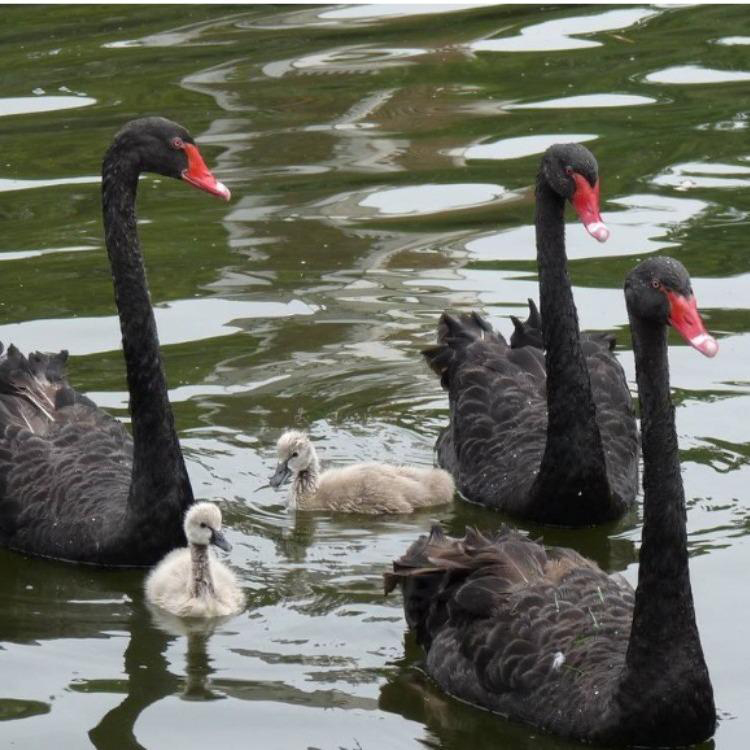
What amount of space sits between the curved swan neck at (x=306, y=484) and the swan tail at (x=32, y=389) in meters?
0.88

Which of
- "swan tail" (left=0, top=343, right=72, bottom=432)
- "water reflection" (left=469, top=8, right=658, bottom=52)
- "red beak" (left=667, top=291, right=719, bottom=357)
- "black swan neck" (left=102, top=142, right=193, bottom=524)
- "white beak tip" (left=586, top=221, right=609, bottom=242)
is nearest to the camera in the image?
"red beak" (left=667, top=291, right=719, bottom=357)

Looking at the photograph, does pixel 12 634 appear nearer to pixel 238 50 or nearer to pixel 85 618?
pixel 85 618

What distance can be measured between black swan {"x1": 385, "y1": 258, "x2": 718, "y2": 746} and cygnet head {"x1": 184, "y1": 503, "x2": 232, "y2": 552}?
0.60m

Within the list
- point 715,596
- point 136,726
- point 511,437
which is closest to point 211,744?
point 136,726

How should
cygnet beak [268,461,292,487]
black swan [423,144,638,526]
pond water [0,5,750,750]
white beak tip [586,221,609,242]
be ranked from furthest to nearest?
cygnet beak [268,461,292,487], black swan [423,144,638,526], white beak tip [586,221,609,242], pond water [0,5,750,750]

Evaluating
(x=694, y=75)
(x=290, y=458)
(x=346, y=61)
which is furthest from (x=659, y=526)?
(x=346, y=61)

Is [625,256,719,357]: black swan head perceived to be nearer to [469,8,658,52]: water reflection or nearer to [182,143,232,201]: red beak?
[182,143,232,201]: red beak

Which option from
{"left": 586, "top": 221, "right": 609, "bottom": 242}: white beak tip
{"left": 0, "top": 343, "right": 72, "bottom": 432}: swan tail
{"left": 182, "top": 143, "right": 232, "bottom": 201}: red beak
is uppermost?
{"left": 182, "top": 143, "right": 232, "bottom": 201}: red beak

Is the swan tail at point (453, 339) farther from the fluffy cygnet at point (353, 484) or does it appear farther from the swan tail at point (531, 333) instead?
the fluffy cygnet at point (353, 484)

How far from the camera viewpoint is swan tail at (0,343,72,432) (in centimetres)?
755

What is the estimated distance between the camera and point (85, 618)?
263 inches

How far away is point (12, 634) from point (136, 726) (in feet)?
2.83

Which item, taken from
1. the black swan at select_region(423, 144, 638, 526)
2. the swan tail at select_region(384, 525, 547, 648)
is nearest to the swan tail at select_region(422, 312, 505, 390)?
the black swan at select_region(423, 144, 638, 526)

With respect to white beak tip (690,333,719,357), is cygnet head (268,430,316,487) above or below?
below
